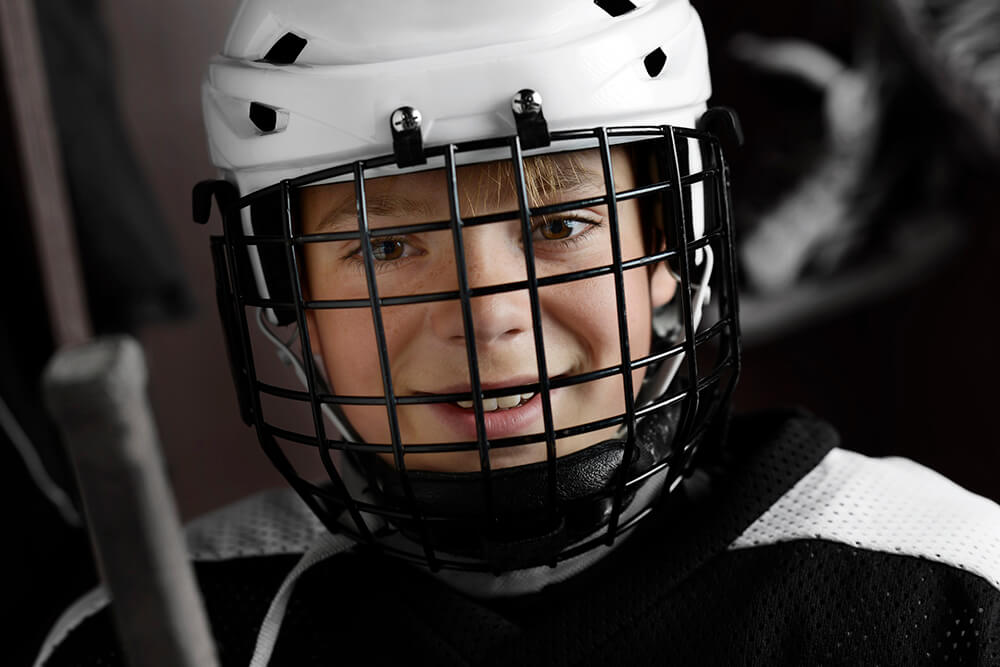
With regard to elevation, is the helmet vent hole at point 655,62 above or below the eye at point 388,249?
above

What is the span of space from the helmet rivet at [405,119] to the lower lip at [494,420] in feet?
0.61

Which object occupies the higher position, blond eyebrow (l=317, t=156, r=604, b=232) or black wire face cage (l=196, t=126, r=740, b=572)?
blond eyebrow (l=317, t=156, r=604, b=232)

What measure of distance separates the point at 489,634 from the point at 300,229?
0.32m

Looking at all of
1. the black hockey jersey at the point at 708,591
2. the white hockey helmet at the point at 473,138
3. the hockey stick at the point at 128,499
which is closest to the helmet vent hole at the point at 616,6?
the white hockey helmet at the point at 473,138

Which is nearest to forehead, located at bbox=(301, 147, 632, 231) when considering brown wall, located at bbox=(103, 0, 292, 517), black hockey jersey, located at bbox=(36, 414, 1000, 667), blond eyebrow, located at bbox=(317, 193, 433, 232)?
blond eyebrow, located at bbox=(317, 193, 433, 232)

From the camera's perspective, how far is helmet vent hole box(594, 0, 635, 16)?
2.16ft

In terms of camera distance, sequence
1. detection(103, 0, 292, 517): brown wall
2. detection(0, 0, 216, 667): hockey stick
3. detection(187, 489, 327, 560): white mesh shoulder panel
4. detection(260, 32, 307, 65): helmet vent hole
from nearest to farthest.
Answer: detection(0, 0, 216, 667): hockey stick < detection(260, 32, 307, 65): helmet vent hole < detection(187, 489, 327, 560): white mesh shoulder panel < detection(103, 0, 292, 517): brown wall

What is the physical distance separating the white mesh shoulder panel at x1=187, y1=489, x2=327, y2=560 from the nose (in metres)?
0.25

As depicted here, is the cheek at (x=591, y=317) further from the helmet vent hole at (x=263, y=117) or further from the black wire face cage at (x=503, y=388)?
the helmet vent hole at (x=263, y=117)

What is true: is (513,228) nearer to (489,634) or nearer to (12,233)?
(489,634)

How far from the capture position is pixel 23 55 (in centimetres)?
96

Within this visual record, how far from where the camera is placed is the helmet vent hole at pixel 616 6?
2.16 ft

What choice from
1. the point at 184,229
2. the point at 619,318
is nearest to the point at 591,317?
the point at 619,318

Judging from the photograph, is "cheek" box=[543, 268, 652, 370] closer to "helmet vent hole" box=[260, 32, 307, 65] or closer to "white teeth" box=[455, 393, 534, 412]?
"white teeth" box=[455, 393, 534, 412]
